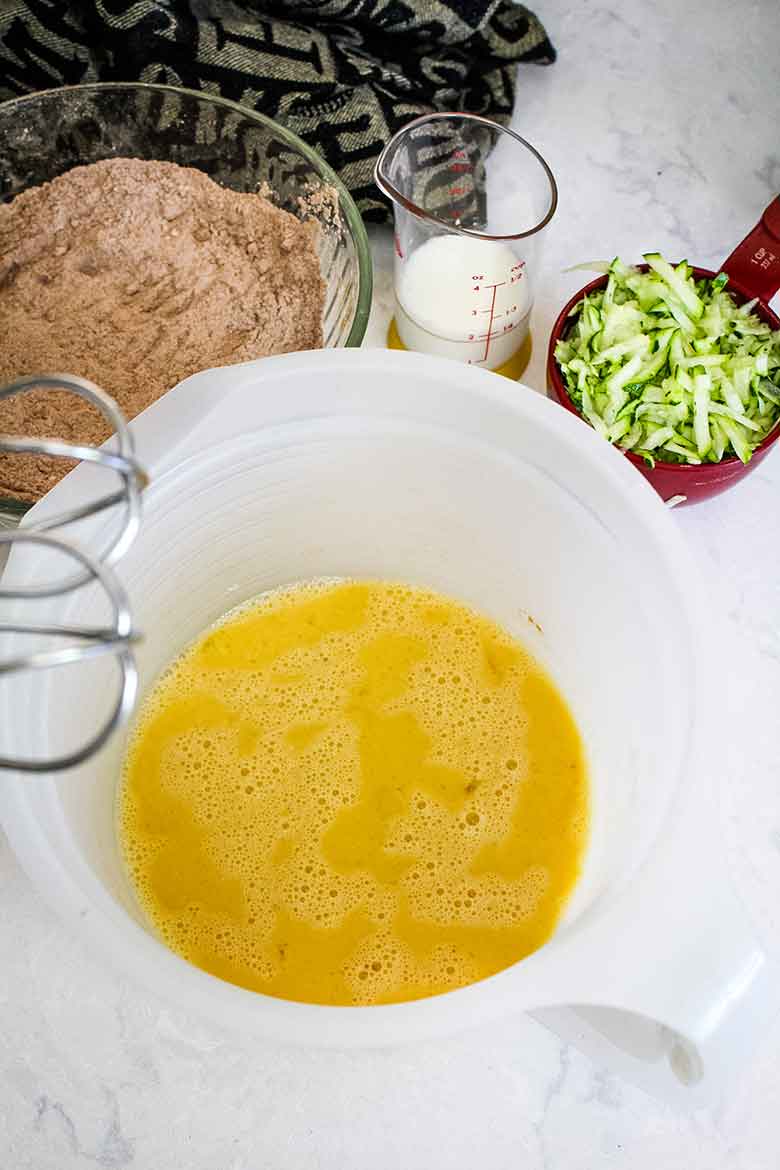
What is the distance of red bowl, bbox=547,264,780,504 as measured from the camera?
30.3 inches

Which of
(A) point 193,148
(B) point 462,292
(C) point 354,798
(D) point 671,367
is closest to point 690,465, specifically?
(D) point 671,367

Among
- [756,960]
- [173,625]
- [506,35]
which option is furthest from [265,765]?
[506,35]

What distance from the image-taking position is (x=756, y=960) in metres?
0.48

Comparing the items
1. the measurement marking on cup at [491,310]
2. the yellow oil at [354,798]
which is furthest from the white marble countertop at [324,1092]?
the measurement marking on cup at [491,310]

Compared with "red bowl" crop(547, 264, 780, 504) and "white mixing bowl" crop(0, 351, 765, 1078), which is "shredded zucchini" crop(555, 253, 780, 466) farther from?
"white mixing bowl" crop(0, 351, 765, 1078)

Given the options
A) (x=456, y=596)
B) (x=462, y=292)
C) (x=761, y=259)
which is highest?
(x=761, y=259)

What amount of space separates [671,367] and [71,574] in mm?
463

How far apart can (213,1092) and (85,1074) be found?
0.25 feet

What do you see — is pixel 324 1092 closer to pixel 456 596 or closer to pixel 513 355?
pixel 456 596

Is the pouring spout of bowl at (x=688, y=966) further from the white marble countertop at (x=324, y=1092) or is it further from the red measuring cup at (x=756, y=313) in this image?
the red measuring cup at (x=756, y=313)

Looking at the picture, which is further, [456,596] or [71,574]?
[456,596]

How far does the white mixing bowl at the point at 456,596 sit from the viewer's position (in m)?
0.48

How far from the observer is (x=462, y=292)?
82 cm

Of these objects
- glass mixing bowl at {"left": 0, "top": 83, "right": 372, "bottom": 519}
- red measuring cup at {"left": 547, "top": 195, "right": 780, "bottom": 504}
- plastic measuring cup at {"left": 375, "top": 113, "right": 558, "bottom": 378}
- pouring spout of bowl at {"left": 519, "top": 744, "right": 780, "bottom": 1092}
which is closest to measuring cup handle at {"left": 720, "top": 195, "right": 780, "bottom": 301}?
red measuring cup at {"left": 547, "top": 195, "right": 780, "bottom": 504}
